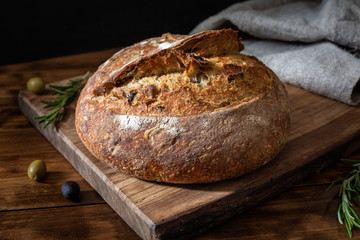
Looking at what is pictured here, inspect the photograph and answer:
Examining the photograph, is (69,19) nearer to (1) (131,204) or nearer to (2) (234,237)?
(1) (131,204)

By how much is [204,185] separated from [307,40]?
127cm

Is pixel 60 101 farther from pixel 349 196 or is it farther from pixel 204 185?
pixel 349 196

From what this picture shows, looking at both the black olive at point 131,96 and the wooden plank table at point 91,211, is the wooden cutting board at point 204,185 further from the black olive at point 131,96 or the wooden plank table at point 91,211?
the black olive at point 131,96

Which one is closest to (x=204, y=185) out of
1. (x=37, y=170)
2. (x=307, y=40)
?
(x=37, y=170)

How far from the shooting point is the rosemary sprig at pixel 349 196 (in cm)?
130

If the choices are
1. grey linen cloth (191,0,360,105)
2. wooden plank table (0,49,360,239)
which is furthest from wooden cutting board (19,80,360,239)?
grey linen cloth (191,0,360,105)

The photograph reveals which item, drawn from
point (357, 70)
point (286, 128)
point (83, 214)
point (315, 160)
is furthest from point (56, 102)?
point (357, 70)

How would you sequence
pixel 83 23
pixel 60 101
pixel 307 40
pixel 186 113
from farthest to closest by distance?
1. pixel 83 23
2. pixel 307 40
3. pixel 60 101
4. pixel 186 113

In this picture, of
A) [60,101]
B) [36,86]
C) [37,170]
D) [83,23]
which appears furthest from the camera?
[83,23]

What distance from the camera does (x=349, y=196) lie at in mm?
1394

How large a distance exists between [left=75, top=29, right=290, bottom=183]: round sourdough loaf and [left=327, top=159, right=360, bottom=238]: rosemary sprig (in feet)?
0.86

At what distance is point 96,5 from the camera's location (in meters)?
2.89

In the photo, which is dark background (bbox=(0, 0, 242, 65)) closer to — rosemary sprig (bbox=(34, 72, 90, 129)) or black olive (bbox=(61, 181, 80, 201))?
rosemary sprig (bbox=(34, 72, 90, 129))

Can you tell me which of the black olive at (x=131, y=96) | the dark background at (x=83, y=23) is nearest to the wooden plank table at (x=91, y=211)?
the black olive at (x=131, y=96)
